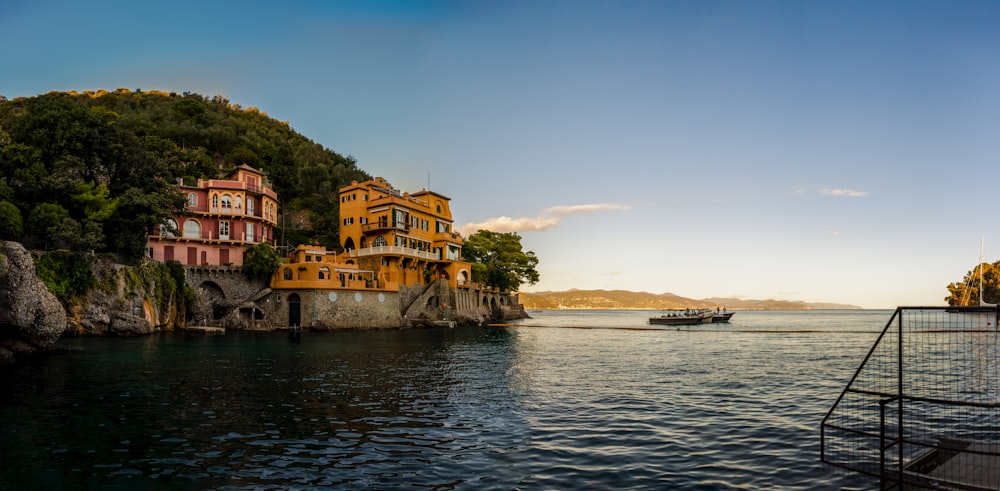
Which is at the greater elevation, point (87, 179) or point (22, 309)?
point (87, 179)

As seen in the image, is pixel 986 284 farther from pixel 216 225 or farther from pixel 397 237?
pixel 216 225

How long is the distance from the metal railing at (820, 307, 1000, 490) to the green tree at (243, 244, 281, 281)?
52428 mm

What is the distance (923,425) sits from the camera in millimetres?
16344

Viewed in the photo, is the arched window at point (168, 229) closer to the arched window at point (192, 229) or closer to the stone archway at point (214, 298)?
the arched window at point (192, 229)

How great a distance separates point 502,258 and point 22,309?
75625 mm

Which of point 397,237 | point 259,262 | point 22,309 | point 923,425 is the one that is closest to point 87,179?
point 259,262

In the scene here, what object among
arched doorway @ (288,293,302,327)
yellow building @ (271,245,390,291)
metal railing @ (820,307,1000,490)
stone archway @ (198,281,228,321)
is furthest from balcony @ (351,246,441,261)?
metal railing @ (820,307,1000,490)

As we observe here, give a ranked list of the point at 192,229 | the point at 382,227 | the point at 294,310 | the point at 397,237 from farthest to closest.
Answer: the point at 397,237
the point at 382,227
the point at 192,229
the point at 294,310

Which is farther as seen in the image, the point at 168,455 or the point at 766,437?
the point at 766,437

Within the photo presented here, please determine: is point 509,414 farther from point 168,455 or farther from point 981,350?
point 981,350

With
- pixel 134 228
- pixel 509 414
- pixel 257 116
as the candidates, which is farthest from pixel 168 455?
pixel 257 116

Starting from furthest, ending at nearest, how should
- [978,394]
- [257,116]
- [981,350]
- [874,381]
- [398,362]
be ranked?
[257,116] → [981,350] → [398,362] → [874,381] → [978,394]

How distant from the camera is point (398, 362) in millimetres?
30922

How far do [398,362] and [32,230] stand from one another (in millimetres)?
32217
